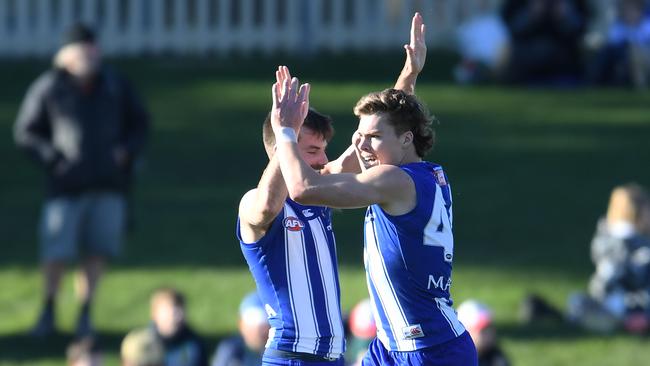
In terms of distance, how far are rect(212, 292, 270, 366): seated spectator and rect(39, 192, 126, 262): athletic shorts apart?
1.91 m

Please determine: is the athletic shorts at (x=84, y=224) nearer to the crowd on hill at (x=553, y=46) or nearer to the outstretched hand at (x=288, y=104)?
the outstretched hand at (x=288, y=104)

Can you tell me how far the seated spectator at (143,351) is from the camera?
10344 millimetres

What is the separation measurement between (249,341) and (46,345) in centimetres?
240

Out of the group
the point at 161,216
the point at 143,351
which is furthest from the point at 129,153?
the point at 161,216

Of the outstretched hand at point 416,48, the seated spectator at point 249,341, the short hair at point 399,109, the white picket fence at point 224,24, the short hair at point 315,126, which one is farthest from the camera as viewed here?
the white picket fence at point 224,24

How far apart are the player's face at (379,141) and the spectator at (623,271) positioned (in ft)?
20.4

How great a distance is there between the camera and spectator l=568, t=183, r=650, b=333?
11828mm

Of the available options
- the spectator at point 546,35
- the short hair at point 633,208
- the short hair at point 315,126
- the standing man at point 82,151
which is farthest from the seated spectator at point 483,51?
the short hair at point 315,126

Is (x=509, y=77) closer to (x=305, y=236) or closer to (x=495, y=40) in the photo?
(x=495, y=40)

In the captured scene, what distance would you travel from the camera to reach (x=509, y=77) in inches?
766

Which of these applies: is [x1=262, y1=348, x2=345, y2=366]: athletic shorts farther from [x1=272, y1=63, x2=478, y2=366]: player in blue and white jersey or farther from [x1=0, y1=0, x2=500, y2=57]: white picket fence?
[x1=0, y1=0, x2=500, y2=57]: white picket fence

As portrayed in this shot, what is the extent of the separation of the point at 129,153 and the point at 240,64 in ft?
28.3

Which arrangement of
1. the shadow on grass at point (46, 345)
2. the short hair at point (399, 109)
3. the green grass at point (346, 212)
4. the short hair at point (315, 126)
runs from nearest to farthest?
1. the short hair at point (399, 109)
2. the short hair at point (315, 126)
3. the shadow on grass at point (46, 345)
4. the green grass at point (346, 212)

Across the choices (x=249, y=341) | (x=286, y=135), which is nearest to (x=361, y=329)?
(x=249, y=341)
